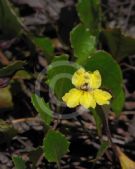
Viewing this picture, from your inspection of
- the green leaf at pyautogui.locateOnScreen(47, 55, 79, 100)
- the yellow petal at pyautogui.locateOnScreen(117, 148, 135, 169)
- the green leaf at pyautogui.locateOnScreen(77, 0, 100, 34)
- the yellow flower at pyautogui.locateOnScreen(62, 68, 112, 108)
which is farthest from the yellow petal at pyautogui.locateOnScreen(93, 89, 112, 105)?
the green leaf at pyautogui.locateOnScreen(77, 0, 100, 34)

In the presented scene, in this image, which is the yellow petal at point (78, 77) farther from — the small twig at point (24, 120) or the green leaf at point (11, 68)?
the small twig at point (24, 120)

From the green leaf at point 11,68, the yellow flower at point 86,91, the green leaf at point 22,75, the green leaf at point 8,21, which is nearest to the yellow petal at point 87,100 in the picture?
the yellow flower at point 86,91

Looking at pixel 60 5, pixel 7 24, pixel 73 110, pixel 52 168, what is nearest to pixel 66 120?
pixel 73 110

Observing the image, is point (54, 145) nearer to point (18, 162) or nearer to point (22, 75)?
point (18, 162)

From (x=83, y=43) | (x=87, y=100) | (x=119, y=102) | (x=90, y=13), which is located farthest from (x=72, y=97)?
(x=90, y=13)

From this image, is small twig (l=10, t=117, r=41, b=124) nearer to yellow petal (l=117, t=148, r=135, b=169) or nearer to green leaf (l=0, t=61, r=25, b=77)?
green leaf (l=0, t=61, r=25, b=77)
